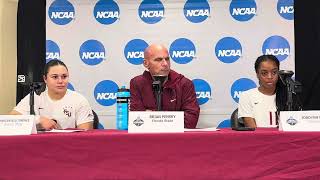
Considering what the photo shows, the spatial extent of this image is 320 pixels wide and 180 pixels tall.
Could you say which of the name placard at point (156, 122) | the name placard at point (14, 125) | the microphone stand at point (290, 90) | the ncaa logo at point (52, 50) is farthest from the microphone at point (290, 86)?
the ncaa logo at point (52, 50)

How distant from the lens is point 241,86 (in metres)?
4.02

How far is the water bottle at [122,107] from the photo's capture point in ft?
7.11

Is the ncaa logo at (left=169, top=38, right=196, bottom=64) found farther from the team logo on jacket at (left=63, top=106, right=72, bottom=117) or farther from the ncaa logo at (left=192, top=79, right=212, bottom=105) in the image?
the team logo on jacket at (left=63, top=106, right=72, bottom=117)

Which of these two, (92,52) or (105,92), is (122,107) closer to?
(105,92)

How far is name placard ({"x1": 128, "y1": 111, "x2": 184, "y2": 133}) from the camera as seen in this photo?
188 centimetres

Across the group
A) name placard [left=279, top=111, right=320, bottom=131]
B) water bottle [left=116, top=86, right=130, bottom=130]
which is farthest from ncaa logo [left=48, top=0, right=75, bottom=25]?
name placard [left=279, top=111, right=320, bottom=131]

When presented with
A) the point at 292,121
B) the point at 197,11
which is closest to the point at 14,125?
the point at 292,121

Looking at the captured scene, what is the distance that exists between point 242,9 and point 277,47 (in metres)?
0.50

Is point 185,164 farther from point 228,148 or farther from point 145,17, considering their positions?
point 145,17

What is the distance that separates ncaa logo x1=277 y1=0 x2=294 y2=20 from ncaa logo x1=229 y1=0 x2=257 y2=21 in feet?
0.77

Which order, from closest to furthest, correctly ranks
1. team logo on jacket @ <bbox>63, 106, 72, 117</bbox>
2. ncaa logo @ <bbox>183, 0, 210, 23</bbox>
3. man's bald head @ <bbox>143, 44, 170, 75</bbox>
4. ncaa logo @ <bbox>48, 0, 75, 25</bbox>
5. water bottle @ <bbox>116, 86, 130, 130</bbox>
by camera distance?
water bottle @ <bbox>116, 86, 130, 130</bbox>
team logo on jacket @ <bbox>63, 106, 72, 117</bbox>
man's bald head @ <bbox>143, 44, 170, 75</bbox>
ncaa logo @ <bbox>183, 0, 210, 23</bbox>
ncaa logo @ <bbox>48, 0, 75, 25</bbox>

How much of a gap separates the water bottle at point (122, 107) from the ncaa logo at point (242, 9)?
7.22ft

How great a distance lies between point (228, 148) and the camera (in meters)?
1.81

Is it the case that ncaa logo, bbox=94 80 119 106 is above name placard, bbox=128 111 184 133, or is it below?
above
